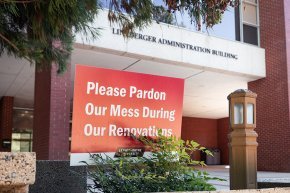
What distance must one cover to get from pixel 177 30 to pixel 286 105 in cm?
512

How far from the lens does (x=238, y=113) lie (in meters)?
3.98

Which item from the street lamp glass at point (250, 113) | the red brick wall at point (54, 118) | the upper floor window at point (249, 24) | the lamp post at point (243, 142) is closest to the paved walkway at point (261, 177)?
the lamp post at point (243, 142)

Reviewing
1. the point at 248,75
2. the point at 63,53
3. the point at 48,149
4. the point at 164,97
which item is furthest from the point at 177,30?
the point at 164,97

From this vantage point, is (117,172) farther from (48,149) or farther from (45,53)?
(48,149)

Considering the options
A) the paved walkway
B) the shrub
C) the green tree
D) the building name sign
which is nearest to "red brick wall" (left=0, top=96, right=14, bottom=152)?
the building name sign

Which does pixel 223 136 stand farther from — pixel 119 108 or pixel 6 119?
pixel 119 108

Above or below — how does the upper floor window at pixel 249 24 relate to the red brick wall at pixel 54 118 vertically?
above

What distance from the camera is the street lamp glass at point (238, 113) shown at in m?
3.95

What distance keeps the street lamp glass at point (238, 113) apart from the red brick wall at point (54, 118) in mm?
7957

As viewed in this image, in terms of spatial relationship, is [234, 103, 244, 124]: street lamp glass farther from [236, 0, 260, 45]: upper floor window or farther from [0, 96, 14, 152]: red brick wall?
[0, 96, 14, 152]: red brick wall

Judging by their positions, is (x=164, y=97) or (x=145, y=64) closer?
(x=164, y=97)

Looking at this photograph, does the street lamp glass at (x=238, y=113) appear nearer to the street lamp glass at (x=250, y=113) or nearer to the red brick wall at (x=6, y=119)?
the street lamp glass at (x=250, y=113)

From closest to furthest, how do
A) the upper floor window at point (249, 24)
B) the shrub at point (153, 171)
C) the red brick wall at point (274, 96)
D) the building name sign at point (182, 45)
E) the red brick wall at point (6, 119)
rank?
the shrub at point (153, 171)
the building name sign at point (182, 45)
the red brick wall at point (274, 96)
the upper floor window at point (249, 24)
the red brick wall at point (6, 119)

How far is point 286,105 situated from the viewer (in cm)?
1586
